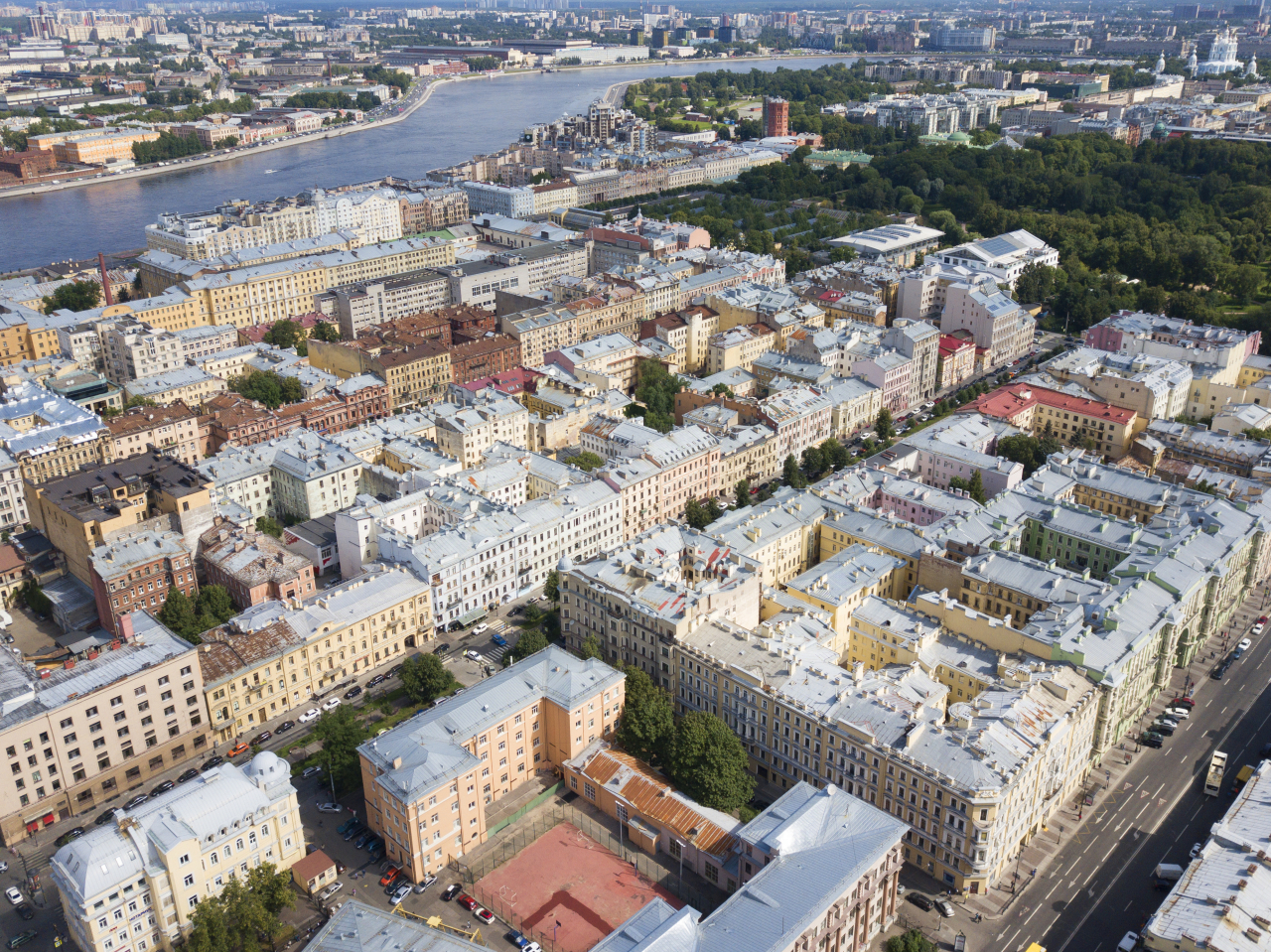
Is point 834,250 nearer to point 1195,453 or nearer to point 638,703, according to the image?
point 1195,453

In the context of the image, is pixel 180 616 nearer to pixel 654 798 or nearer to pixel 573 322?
pixel 654 798

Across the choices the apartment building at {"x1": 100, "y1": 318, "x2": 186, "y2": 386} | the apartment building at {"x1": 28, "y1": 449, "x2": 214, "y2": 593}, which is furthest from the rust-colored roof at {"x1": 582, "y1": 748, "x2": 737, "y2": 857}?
the apartment building at {"x1": 100, "y1": 318, "x2": 186, "y2": 386}

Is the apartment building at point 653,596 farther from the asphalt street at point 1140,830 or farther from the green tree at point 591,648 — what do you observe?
the asphalt street at point 1140,830

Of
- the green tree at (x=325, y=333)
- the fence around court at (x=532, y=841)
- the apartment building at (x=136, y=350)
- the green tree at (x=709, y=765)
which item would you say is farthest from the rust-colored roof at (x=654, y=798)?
the green tree at (x=325, y=333)

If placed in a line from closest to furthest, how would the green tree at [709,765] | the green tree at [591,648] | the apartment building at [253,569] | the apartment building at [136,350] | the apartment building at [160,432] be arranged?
the green tree at [709,765], the green tree at [591,648], the apartment building at [253,569], the apartment building at [160,432], the apartment building at [136,350]

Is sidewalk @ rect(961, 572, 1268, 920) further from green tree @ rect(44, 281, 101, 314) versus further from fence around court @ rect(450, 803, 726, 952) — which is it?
green tree @ rect(44, 281, 101, 314)

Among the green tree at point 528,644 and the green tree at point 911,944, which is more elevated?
the green tree at point 528,644

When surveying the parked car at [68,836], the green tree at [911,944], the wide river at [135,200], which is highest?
the wide river at [135,200]

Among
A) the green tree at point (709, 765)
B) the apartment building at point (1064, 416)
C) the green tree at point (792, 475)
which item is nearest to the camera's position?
the green tree at point (709, 765)
